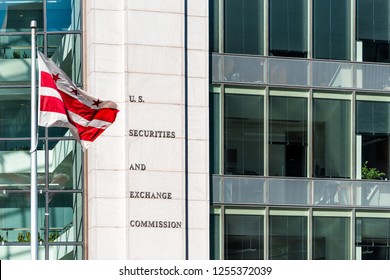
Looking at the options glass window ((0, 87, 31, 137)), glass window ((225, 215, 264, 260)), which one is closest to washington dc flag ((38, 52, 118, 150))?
glass window ((0, 87, 31, 137))

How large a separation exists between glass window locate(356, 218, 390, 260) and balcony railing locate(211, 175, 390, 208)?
427mm

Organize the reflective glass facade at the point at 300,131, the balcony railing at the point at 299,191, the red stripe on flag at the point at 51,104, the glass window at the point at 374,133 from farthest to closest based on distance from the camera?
the glass window at the point at 374,133
the reflective glass facade at the point at 300,131
the balcony railing at the point at 299,191
the red stripe on flag at the point at 51,104

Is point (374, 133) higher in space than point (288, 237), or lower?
higher

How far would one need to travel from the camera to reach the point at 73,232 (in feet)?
84.2

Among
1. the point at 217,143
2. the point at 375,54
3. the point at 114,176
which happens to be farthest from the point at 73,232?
the point at 375,54

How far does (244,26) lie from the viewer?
2672 cm

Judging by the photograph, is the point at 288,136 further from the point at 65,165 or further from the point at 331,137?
the point at 65,165

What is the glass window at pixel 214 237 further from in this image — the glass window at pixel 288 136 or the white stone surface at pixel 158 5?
the white stone surface at pixel 158 5

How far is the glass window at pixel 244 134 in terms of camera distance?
86.6 ft

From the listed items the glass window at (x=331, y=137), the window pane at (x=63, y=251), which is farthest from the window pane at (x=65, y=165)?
the glass window at (x=331, y=137)

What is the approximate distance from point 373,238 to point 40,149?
8.43 meters

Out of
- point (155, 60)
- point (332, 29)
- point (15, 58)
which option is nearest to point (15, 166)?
point (15, 58)

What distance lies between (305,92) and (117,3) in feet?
17.0

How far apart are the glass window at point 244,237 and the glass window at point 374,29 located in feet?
16.7
